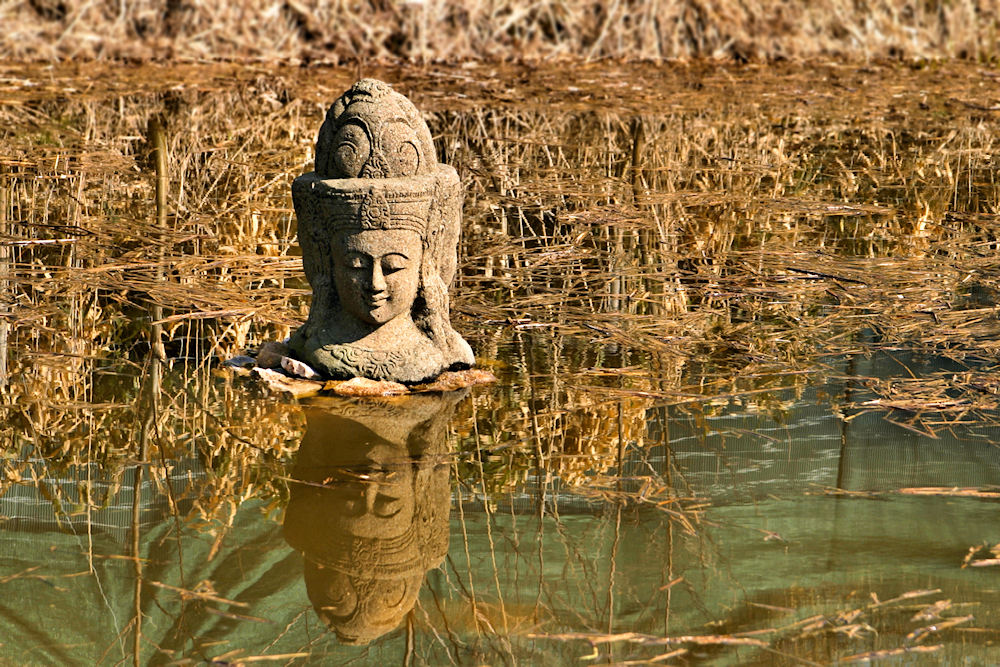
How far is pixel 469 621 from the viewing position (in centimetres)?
422

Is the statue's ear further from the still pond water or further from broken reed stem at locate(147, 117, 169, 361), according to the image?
broken reed stem at locate(147, 117, 169, 361)

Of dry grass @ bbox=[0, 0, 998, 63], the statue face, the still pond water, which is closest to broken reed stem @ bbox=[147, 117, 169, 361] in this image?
the still pond water

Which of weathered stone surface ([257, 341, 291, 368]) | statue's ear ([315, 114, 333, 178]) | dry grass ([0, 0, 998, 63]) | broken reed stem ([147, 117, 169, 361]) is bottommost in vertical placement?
weathered stone surface ([257, 341, 291, 368])

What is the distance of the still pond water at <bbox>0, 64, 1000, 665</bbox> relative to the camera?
167 inches

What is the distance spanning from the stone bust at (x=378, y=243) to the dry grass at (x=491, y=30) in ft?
35.2

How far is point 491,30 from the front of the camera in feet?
56.4

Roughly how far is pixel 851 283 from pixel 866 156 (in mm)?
4492

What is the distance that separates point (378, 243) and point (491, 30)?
11.9 m

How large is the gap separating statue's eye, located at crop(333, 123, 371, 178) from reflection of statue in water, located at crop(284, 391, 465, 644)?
3.66 ft

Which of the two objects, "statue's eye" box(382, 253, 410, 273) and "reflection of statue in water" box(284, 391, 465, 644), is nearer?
"reflection of statue in water" box(284, 391, 465, 644)

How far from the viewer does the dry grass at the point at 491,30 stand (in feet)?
53.2

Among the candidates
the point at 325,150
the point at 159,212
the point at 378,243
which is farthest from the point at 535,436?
the point at 159,212

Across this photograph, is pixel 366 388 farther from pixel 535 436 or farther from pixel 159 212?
pixel 159 212

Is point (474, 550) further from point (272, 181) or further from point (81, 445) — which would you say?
point (272, 181)
